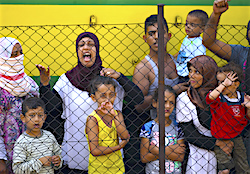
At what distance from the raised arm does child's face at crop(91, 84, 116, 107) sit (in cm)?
91

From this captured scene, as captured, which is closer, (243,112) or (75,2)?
(243,112)

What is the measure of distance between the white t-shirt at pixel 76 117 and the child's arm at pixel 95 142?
18 cm

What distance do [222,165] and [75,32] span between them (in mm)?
1878

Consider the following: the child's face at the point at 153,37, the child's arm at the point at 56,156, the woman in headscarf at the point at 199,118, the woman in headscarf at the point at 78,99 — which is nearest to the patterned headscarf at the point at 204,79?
the woman in headscarf at the point at 199,118

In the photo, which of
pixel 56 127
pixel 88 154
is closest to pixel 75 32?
pixel 56 127

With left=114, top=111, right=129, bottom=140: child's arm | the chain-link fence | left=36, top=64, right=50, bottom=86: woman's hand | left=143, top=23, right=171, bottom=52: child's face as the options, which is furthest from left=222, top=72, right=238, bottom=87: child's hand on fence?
left=36, top=64, right=50, bottom=86: woman's hand

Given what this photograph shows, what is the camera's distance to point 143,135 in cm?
335

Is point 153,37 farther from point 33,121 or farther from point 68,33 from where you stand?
point 33,121

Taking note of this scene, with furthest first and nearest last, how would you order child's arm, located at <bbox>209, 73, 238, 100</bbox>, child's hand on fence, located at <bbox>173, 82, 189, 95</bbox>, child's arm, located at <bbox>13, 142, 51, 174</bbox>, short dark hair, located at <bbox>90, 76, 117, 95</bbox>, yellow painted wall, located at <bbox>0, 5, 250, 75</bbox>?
yellow painted wall, located at <bbox>0, 5, 250, 75</bbox>
child's hand on fence, located at <bbox>173, 82, 189, 95</bbox>
short dark hair, located at <bbox>90, 76, 117, 95</bbox>
child's arm, located at <bbox>209, 73, 238, 100</bbox>
child's arm, located at <bbox>13, 142, 51, 174</bbox>

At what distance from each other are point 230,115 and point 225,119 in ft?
0.18

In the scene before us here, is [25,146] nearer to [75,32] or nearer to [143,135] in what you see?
[143,135]

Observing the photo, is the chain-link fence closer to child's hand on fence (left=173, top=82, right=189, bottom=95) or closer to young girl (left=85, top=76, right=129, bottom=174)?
young girl (left=85, top=76, right=129, bottom=174)

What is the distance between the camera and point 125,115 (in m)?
3.49

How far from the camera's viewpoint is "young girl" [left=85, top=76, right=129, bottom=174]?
3230 millimetres
